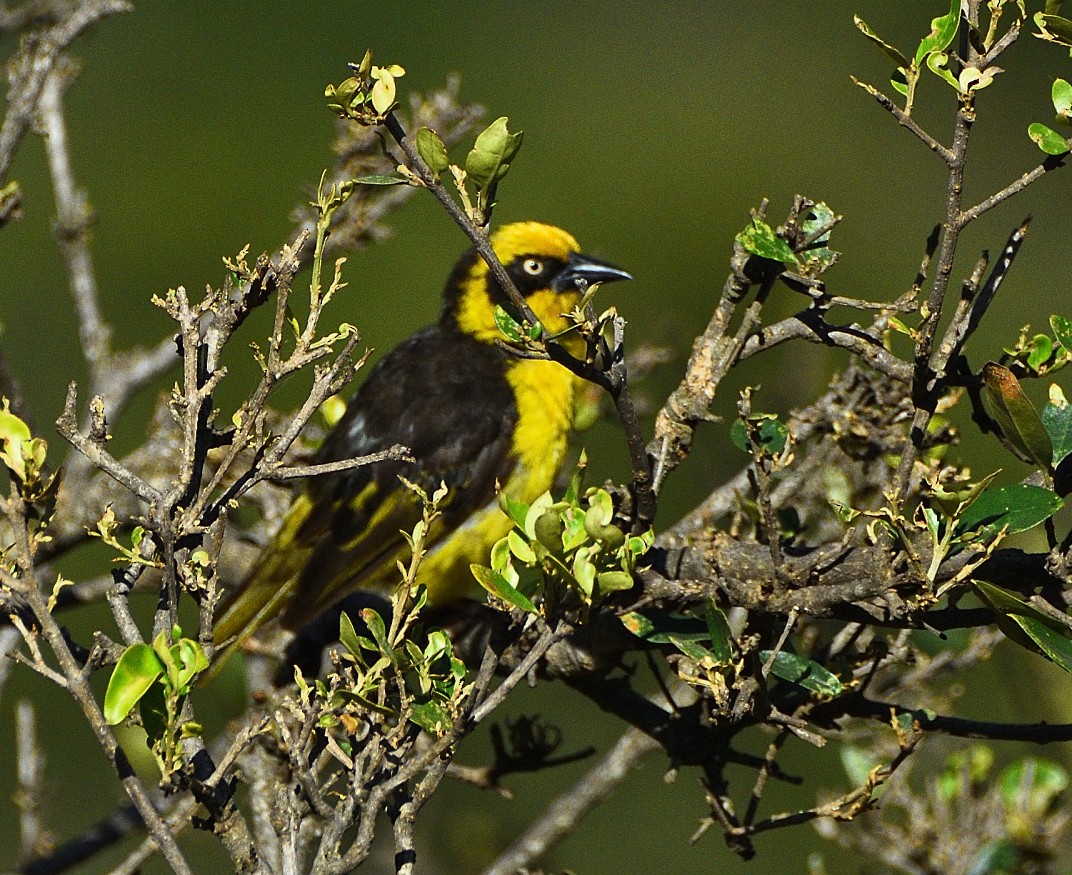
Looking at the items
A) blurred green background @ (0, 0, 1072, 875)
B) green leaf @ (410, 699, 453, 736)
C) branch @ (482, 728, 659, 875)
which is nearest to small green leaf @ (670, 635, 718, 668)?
green leaf @ (410, 699, 453, 736)

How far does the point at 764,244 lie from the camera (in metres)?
1.78

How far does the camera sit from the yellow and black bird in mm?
3490

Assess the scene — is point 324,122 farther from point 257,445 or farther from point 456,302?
point 257,445

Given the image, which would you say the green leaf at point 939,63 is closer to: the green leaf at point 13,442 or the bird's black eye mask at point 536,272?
the green leaf at point 13,442

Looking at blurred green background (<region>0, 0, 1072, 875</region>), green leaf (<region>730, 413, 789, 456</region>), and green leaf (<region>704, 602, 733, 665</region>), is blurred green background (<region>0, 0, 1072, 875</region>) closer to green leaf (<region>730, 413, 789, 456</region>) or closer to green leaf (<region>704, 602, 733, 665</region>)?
green leaf (<region>730, 413, 789, 456</region>)

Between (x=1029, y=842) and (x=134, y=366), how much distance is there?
2396 millimetres

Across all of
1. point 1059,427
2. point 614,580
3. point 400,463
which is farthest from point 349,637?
point 400,463

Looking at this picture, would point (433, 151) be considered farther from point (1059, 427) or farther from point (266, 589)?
point (266, 589)

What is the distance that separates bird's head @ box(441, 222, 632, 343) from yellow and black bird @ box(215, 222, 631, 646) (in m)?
0.04

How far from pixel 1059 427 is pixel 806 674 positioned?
1.55 ft

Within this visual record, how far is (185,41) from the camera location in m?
10.4

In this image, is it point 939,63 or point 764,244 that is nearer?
point 939,63

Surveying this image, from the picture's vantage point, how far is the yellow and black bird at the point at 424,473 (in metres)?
3.49

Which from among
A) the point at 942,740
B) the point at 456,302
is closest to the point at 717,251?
the point at 456,302
